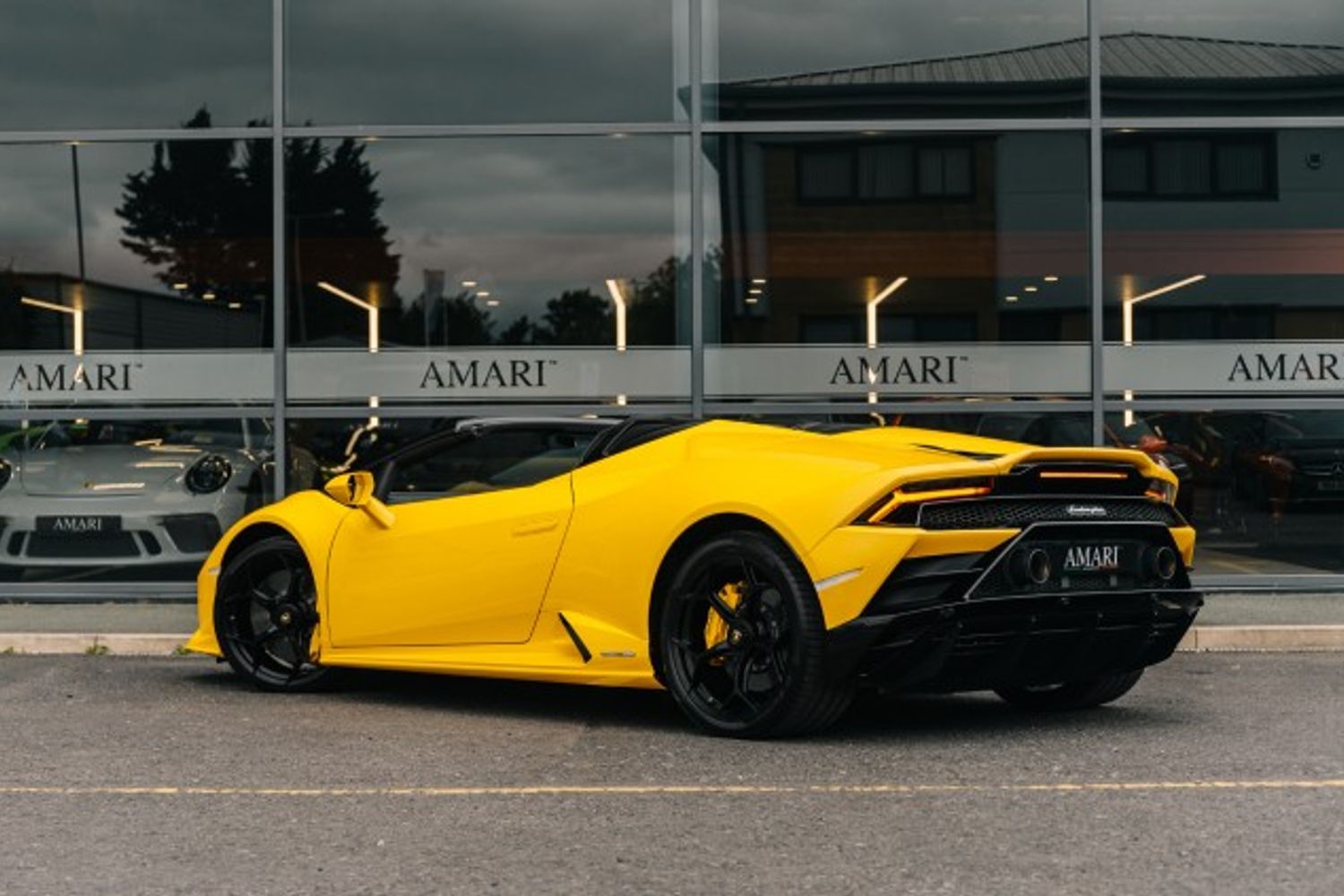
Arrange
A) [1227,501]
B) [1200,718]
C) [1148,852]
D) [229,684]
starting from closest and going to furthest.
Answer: [1148,852]
[1200,718]
[229,684]
[1227,501]

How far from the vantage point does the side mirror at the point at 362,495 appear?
8.90 metres

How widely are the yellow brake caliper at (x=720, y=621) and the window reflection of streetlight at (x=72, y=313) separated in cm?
724

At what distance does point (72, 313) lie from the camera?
1362 centimetres

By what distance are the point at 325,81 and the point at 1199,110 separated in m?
5.70

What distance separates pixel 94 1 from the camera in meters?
13.8

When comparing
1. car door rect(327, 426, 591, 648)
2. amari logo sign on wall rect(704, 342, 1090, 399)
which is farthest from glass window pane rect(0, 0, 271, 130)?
car door rect(327, 426, 591, 648)

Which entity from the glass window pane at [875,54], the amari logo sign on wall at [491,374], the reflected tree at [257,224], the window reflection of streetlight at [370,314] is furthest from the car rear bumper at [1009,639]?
the reflected tree at [257,224]

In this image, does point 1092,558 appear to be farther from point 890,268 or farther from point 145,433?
point 145,433

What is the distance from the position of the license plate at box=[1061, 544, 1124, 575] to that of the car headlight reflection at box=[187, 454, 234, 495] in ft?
24.3

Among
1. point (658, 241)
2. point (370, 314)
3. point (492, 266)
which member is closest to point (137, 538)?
point (370, 314)

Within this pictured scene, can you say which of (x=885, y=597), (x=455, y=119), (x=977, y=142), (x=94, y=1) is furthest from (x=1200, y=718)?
(x=94, y=1)

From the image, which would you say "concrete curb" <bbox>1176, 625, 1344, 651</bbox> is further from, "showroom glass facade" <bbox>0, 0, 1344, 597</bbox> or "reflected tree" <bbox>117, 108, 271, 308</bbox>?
"reflected tree" <bbox>117, 108, 271, 308</bbox>

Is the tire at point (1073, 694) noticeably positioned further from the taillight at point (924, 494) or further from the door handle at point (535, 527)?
the door handle at point (535, 527)

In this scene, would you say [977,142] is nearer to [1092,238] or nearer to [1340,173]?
[1092,238]
